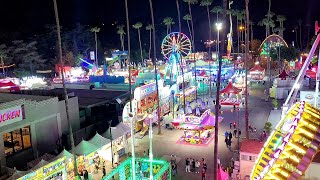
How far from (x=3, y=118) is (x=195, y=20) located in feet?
359

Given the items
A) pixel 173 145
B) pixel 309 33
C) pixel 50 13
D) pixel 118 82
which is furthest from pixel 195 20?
pixel 173 145

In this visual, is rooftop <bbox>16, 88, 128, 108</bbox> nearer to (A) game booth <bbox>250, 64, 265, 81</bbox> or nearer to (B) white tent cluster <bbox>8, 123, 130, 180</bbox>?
(B) white tent cluster <bbox>8, 123, 130, 180</bbox>

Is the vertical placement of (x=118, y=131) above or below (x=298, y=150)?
below

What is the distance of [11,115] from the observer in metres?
23.3

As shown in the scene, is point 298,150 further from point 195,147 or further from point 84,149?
point 195,147

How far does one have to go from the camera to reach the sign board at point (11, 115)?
73.7ft

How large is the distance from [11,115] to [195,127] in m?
15.1

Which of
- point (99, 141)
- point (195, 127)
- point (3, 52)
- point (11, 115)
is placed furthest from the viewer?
point (3, 52)

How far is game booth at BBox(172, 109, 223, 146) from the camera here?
3048cm

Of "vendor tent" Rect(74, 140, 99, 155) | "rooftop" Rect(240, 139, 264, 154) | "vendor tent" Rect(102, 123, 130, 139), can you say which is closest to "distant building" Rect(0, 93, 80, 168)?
"vendor tent" Rect(74, 140, 99, 155)

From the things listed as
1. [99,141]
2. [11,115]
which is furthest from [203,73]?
[11,115]

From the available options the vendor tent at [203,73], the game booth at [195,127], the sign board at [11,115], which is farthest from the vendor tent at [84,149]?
the vendor tent at [203,73]

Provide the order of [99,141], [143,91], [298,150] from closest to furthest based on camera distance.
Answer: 1. [298,150]
2. [99,141]
3. [143,91]

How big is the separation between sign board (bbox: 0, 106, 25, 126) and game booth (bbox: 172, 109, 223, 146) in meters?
13.3
